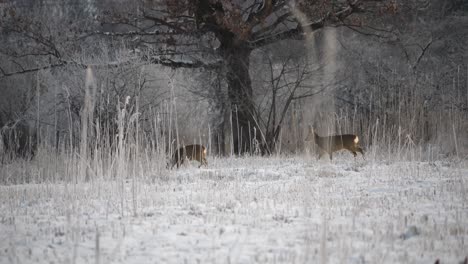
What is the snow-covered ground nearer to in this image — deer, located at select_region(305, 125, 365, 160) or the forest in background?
deer, located at select_region(305, 125, 365, 160)

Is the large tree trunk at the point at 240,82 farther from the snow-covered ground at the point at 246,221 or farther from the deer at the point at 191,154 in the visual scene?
the snow-covered ground at the point at 246,221

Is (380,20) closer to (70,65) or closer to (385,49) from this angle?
(385,49)

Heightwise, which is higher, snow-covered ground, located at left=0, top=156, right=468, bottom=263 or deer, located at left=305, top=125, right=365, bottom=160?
deer, located at left=305, top=125, right=365, bottom=160

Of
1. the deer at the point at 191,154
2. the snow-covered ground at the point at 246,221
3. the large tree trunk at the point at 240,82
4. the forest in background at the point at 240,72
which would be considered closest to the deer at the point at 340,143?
the forest in background at the point at 240,72

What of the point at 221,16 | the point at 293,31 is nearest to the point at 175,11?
the point at 221,16

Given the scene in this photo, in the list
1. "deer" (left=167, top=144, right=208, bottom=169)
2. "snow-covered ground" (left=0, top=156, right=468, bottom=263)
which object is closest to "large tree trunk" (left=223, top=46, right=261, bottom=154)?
"deer" (left=167, top=144, right=208, bottom=169)

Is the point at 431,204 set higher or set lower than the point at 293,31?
lower

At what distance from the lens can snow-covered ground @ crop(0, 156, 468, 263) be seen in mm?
2926

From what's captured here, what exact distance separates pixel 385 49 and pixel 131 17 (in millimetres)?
7415

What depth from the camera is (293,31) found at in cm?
1110

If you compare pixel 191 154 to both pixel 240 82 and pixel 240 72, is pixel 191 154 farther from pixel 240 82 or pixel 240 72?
pixel 240 72

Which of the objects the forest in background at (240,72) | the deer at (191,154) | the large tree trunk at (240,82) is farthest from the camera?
the large tree trunk at (240,82)

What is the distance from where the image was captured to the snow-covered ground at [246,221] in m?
2.93

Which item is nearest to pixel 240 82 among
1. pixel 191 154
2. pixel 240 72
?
pixel 240 72
